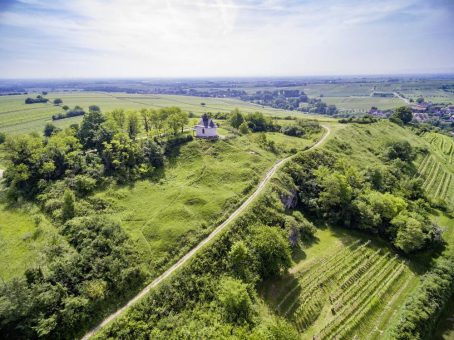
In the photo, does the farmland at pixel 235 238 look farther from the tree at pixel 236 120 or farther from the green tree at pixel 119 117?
the tree at pixel 236 120

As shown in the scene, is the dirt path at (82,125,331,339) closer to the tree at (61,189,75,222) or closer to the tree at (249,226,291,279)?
the tree at (249,226,291,279)

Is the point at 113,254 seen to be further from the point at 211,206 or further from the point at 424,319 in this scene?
the point at 424,319

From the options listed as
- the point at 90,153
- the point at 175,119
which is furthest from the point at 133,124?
the point at 90,153

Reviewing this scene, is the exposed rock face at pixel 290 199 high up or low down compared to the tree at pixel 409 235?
up

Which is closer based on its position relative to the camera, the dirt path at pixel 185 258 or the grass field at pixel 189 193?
the dirt path at pixel 185 258

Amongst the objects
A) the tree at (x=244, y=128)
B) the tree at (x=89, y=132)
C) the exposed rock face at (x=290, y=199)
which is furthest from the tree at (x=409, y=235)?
the tree at (x=89, y=132)

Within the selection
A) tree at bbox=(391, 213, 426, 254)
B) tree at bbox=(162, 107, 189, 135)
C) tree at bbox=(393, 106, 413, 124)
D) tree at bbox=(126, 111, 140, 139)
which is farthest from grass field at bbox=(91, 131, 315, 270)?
tree at bbox=(393, 106, 413, 124)
